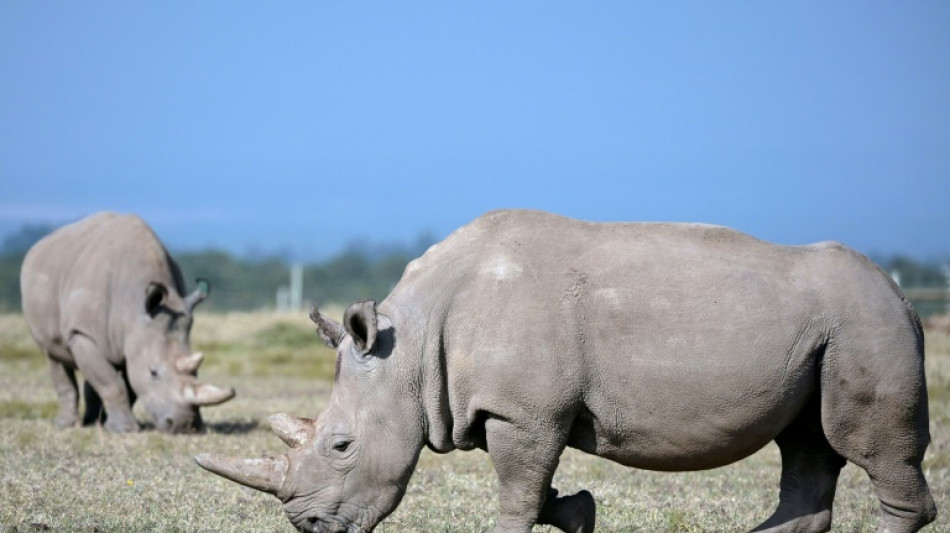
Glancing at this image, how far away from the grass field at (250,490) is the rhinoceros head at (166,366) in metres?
0.35

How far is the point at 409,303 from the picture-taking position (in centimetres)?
617

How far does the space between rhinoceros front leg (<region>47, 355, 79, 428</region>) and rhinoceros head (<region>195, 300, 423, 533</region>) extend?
745 centimetres

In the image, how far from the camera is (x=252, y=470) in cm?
612

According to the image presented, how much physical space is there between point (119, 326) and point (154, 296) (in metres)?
0.51

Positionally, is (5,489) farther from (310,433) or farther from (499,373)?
(499,373)

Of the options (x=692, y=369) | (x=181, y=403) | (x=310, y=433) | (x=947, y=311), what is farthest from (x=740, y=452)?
(x=947, y=311)

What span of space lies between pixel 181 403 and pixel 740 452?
→ 24.6 feet

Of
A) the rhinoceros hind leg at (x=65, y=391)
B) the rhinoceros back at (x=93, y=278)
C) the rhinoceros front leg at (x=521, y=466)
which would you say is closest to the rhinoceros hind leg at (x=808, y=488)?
the rhinoceros front leg at (x=521, y=466)

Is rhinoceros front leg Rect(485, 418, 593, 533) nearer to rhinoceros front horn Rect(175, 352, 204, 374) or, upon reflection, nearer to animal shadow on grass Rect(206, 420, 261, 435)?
animal shadow on grass Rect(206, 420, 261, 435)

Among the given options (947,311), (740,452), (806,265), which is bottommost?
(947,311)

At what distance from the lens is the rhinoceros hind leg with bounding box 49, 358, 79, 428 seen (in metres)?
13.1

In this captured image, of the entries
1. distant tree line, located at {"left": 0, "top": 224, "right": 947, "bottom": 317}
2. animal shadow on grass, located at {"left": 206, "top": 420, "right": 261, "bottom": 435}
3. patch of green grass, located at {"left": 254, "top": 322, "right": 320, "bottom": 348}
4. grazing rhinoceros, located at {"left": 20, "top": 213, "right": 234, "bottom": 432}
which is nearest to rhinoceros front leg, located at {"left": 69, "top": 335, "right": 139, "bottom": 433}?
grazing rhinoceros, located at {"left": 20, "top": 213, "right": 234, "bottom": 432}

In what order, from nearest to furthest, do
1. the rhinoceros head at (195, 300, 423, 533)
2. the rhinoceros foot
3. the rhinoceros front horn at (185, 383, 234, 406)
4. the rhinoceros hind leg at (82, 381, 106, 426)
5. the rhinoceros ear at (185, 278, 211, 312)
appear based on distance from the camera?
the rhinoceros head at (195, 300, 423, 533)
the rhinoceros front horn at (185, 383, 234, 406)
the rhinoceros foot
the rhinoceros ear at (185, 278, 211, 312)
the rhinoceros hind leg at (82, 381, 106, 426)

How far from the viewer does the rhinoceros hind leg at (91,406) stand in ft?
43.8
